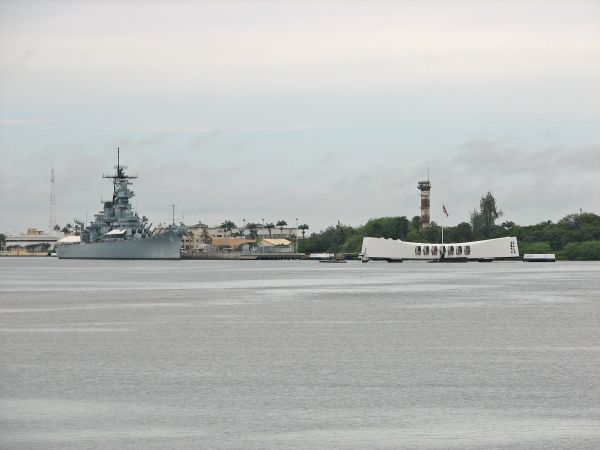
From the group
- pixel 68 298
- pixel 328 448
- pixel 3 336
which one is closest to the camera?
pixel 328 448

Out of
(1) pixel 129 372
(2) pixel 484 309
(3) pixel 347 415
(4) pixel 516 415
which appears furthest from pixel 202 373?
(2) pixel 484 309

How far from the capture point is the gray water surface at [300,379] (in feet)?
89.9

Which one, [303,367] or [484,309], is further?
[484,309]

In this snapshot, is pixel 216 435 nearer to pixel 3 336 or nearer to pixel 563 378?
pixel 563 378

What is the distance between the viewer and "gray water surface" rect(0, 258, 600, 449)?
27406mm

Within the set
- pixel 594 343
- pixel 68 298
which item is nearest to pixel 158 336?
pixel 594 343

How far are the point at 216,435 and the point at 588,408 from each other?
432 inches

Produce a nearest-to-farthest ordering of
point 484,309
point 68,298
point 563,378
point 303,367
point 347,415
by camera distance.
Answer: point 347,415, point 563,378, point 303,367, point 484,309, point 68,298

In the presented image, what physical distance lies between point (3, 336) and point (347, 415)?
97.8 ft

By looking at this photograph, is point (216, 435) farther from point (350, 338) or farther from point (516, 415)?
point (350, 338)

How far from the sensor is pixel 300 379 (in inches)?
1478

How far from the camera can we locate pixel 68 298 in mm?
94812

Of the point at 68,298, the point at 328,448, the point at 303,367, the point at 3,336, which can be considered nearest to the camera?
the point at 328,448

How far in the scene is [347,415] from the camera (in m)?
29.8
